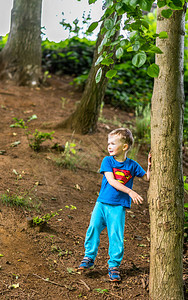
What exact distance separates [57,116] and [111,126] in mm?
1226

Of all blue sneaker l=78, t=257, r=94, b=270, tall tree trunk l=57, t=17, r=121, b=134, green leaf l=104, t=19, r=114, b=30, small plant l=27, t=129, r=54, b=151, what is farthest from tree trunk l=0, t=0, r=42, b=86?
green leaf l=104, t=19, r=114, b=30

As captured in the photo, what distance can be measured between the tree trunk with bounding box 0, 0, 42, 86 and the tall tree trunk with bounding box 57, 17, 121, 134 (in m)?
2.73

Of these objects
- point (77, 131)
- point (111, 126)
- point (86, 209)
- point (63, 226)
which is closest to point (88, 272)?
point (63, 226)

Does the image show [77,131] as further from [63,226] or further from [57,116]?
[63,226]

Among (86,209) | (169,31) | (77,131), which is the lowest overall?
(86,209)

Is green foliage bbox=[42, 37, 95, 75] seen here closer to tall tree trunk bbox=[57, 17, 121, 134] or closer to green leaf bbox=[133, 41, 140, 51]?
tall tree trunk bbox=[57, 17, 121, 134]

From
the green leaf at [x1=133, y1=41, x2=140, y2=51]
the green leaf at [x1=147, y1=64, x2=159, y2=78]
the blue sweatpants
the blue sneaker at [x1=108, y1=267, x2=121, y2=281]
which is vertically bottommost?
the blue sneaker at [x1=108, y1=267, x2=121, y2=281]

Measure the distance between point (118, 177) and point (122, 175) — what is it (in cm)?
4

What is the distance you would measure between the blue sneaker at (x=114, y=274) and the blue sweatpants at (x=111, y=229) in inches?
1.4

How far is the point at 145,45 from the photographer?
2.10 metres

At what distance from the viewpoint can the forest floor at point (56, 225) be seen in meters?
2.77

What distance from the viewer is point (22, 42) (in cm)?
828

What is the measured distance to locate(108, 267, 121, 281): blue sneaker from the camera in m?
2.89

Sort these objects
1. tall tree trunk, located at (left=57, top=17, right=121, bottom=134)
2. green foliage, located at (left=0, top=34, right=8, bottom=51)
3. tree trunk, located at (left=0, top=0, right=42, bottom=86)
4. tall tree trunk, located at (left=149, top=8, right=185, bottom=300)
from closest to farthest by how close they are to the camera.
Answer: tall tree trunk, located at (left=149, top=8, right=185, bottom=300)
tall tree trunk, located at (left=57, top=17, right=121, bottom=134)
tree trunk, located at (left=0, top=0, right=42, bottom=86)
green foliage, located at (left=0, top=34, right=8, bottom=51)
